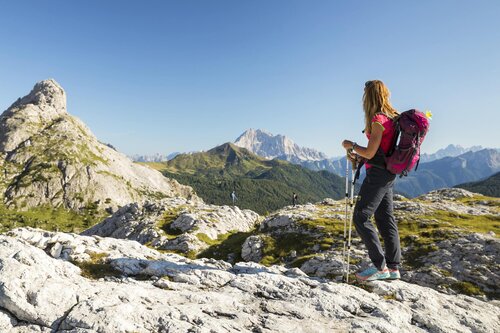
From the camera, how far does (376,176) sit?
984 cm

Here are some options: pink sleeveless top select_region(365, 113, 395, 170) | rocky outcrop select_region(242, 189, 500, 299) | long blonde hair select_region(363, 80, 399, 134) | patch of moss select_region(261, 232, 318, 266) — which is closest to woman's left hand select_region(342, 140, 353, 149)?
long blonde hair select_region(363, 80, 399, 134)

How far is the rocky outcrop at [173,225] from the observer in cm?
3870

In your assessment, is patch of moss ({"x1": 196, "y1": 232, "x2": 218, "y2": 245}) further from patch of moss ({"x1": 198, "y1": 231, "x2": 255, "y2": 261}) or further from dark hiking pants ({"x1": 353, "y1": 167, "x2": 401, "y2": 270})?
dark hiking pants ({"x1": 353, "y1": 167, "x2": 401, "y2": 270})

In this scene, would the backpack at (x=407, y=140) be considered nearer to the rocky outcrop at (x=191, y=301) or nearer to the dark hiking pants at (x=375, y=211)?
the dark hiking pants at (x=375, y=211)

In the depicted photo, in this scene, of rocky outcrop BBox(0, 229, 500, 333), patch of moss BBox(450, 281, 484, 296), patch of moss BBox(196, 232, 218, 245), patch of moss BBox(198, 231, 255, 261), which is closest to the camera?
rocky outcrop BBox(0, 229, 500, 333)

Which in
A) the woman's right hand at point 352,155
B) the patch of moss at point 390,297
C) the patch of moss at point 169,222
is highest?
the woman's right hand at point 352,155

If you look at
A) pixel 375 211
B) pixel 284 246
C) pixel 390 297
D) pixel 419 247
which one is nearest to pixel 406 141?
pixel 375 211

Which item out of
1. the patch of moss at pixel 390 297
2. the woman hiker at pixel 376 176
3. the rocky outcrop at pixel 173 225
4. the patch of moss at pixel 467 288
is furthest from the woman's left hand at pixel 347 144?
the rocky outcrop at pixel 173 225

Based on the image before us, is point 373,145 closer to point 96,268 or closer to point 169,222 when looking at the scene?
point 96,268

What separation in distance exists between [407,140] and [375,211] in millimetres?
2814

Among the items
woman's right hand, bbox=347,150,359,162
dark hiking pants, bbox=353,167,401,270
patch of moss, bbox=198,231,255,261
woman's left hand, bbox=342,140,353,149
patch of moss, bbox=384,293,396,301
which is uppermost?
woman's left hand, bbox=342,140,353,149

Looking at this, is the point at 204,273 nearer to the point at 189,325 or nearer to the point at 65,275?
the point at 189,325

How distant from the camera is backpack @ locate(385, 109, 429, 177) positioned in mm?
9086

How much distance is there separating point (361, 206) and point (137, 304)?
7.37m
